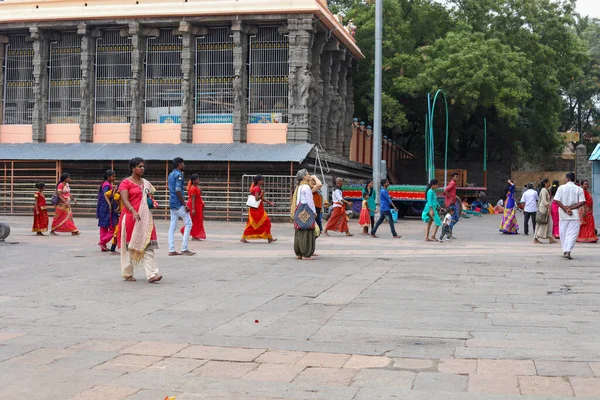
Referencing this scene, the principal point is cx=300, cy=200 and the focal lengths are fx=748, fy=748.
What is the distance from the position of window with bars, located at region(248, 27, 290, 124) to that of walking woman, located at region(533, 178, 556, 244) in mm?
11742

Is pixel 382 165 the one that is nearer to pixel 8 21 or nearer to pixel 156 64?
pixel 156 64

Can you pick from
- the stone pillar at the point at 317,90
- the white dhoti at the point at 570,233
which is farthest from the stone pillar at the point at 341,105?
the white dhoti at the point at 570,233

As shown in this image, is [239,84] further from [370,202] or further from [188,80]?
[370,202]

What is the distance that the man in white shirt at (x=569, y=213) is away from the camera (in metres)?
14.3

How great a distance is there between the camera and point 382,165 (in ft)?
81.1

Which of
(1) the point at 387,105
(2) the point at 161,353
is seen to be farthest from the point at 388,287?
(1) the point at 387,105

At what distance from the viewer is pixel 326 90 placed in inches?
1207

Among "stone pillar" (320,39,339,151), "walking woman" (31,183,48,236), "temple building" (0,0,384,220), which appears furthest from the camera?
"stone pillar" (320,39,339,151)

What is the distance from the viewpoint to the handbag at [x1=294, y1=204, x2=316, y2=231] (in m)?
13.5

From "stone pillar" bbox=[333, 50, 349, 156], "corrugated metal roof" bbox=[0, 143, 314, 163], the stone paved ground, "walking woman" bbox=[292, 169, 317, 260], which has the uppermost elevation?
"stone pillar" bbox=[333, 50, 349, 156]

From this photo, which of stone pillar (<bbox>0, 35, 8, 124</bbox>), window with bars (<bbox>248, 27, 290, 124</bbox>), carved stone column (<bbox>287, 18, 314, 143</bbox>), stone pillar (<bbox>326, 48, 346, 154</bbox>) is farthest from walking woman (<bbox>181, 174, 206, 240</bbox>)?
stone pillar (<bbox>0, 35, 8, 124</bbox>)

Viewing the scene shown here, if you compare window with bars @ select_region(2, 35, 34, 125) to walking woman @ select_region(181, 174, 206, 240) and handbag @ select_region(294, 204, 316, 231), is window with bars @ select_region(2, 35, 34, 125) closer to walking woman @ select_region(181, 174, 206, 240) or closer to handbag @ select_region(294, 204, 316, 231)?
walking woman @ select_region(181, 174, 206, 240)

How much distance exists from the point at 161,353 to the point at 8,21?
88.0 feet

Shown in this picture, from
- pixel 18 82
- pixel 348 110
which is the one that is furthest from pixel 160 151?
pixel 348 110
